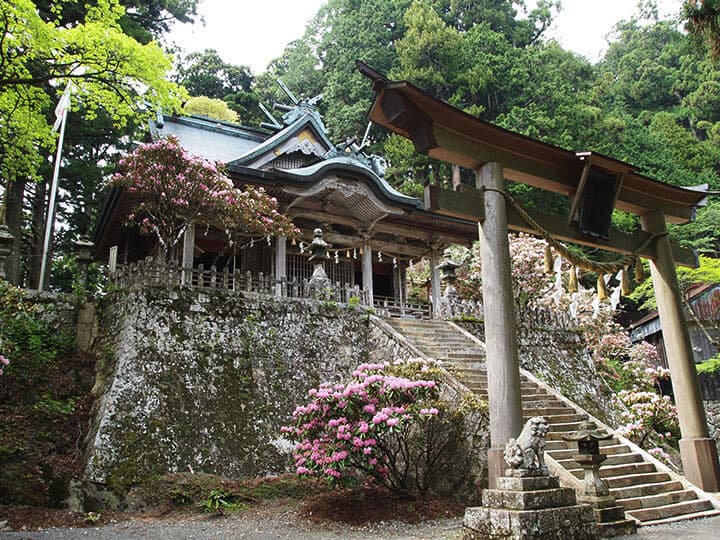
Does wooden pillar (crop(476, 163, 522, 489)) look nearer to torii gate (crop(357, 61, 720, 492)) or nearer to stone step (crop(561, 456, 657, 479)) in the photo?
torii gate (crop(357, 61, 720, 492))

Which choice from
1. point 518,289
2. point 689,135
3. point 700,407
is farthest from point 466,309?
point 689,135

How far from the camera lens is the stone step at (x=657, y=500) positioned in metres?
6.92

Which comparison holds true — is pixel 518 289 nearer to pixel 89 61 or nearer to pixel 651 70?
pixel 89 61

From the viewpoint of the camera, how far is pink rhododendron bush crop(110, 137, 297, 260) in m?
11.0

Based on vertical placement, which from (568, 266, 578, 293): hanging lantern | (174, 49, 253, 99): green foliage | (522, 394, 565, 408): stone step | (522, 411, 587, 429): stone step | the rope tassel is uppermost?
(174, 49, 253, 99): green foliage

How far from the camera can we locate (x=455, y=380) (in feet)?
29.2

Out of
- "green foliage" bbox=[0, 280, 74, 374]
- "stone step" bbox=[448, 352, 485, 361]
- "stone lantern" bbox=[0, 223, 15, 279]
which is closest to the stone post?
"green foliage" bbox=[0, 280, 74, 374]

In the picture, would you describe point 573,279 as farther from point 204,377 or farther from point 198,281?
point 198,281

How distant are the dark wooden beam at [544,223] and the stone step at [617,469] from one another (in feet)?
10.8

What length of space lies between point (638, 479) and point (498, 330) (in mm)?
3786

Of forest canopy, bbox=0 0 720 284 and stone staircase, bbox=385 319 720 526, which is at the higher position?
forest canopy, bbox=0 0 720 284

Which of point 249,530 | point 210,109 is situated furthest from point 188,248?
point 210,109

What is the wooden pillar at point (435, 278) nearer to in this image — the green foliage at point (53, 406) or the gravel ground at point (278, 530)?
the gravel ground at point (278, 530)

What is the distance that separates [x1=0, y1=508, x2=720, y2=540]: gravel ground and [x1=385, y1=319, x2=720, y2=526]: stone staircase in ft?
1.21
